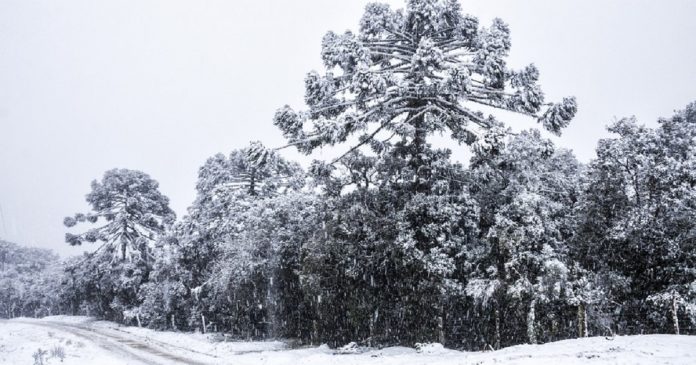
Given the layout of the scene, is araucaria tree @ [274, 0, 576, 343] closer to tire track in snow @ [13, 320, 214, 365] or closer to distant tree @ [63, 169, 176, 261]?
tire track in snow @ [13, 320, 214, 365]

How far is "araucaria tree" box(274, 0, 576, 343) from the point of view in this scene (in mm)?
17047

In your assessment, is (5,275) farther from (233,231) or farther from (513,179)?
(513,179)

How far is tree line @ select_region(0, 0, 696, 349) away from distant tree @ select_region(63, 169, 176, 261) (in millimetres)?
26283

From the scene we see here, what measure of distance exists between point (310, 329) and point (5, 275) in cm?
7395

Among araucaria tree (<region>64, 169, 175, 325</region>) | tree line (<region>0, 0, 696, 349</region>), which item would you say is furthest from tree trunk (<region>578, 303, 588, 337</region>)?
araucaria tree (<region>64, 169, 175, 325</region>)

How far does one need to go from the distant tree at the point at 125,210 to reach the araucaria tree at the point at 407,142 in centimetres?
3230

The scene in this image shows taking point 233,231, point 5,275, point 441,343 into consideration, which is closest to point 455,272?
A: point 441,343

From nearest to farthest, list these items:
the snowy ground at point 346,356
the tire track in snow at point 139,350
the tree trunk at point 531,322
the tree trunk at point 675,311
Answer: the snowy ground at point 346,356
the tree trunk at point 675,311
the tree trunk at point 531,322
the tire track in snow at point 139,350

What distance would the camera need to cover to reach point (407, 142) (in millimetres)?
18922

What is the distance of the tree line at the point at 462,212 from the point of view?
49.9ft

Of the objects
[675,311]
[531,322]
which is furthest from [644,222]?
[531,322]

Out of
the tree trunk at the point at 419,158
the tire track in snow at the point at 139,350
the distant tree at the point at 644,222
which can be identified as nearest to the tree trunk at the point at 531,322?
the distant tree at the point at 644,222

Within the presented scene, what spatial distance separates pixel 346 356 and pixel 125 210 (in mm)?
37433

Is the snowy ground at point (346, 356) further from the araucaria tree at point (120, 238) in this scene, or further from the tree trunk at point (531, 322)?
the araucaria tree at point (120, 238)
